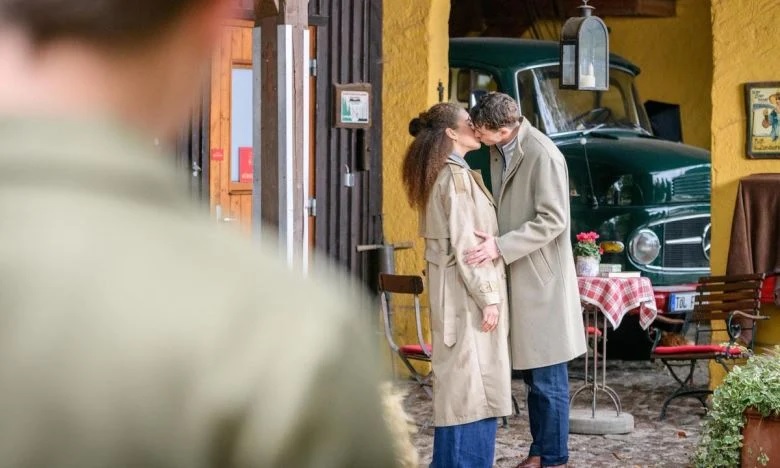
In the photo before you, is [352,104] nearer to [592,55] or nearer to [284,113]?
[592,55]

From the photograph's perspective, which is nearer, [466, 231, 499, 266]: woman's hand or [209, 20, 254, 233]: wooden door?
[466, 231, 499, 266]: woman's hand

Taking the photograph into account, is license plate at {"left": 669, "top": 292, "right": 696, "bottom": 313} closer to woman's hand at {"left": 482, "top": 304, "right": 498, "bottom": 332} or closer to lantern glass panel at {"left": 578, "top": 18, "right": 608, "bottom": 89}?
lantern glass panel at {"left": 578, "top": 18, "right": 608, "bottom": 89}

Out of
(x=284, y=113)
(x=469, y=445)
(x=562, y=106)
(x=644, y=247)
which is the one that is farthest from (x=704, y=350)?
(x=562, y=106)

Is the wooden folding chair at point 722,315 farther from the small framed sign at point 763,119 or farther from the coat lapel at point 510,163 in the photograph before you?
the coat lapel at point 510,163

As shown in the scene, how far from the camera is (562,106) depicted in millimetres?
11086

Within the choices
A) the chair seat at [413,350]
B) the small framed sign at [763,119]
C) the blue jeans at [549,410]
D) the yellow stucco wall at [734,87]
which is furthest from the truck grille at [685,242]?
the blue jeans at [549,410]

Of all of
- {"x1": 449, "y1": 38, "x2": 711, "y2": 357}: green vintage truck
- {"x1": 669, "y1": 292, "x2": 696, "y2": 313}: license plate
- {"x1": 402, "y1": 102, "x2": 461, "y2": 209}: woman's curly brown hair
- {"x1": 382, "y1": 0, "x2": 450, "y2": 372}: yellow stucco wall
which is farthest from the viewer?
{"x1": 449, "y1": 38, "x2": 711, "y2": 357}: green vintage truck

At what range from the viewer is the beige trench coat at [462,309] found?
623 cm

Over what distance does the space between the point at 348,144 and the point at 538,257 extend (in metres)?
3.95

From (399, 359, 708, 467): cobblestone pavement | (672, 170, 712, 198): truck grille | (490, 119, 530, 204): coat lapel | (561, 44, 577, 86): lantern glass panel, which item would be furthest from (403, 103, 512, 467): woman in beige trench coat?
(672, 170, 712, 198): truck grille

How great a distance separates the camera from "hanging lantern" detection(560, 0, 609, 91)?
9.01 metres

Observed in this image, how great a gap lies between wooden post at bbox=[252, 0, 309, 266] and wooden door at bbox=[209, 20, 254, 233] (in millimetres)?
3832

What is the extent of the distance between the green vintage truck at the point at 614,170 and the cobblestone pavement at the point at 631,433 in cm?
70

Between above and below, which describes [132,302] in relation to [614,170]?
below
